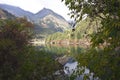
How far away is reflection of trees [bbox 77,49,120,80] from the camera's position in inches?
407

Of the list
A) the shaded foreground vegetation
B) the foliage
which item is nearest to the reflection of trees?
the foliage

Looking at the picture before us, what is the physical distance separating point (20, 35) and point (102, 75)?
15.2m

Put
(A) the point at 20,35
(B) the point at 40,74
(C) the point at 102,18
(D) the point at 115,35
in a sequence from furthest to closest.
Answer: (A) the point at 20,35 → (B) the point at 40,74 → (C) the point at 102,18 → (D) the point at 115,35

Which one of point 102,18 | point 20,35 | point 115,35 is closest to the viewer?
point 115,35

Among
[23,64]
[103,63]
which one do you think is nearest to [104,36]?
[103,63]

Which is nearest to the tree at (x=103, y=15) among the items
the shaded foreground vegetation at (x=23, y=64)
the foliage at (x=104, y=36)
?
the foliage at (x=104, y=36)

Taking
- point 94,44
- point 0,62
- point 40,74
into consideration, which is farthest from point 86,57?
point 0,62

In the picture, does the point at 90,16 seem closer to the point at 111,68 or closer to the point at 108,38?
the point at 108,38

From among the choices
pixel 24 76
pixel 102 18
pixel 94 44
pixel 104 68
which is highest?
pixel 102 18

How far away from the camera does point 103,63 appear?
10.5 meters

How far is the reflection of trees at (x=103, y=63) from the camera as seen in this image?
10328 mm

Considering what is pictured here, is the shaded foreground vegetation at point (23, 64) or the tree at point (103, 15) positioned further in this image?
the shaded foreground vegetation at point (23, 64)

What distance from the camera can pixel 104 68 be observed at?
1070 cm

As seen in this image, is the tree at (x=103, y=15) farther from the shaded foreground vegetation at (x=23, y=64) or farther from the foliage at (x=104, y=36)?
the shaded foreground vegetation at (x=23, y=64)
